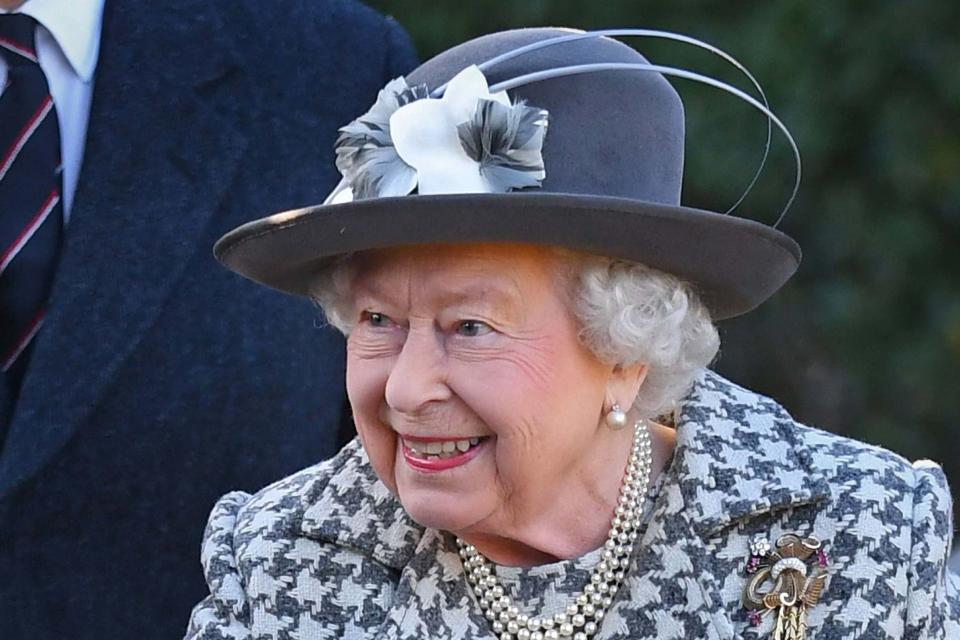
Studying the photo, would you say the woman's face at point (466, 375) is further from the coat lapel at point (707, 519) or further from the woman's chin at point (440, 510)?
the coat lapel at point (707, 519)

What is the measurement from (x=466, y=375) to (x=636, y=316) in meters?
0.27

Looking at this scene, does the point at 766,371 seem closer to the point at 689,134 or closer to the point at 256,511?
the point at 689,134

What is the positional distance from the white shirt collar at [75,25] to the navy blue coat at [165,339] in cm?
3

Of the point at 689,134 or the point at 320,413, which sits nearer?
the point at 320,413

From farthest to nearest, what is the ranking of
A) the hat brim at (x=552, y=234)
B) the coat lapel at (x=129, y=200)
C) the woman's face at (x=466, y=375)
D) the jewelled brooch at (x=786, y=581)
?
the coat lapel at (x=129, y=200), the jewelled brooch at (x=786, y=581), the woman's face at (x=466, y=375), the hat brim at (x=552, y=234)

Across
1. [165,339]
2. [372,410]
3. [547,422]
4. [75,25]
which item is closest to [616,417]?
[547,422]

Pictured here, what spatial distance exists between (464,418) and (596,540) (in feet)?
1.22

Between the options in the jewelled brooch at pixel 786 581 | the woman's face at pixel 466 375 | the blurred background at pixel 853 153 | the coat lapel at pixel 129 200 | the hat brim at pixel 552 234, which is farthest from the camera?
the blurred background at pixel 853 153

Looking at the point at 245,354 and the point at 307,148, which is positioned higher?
the point at 307,148

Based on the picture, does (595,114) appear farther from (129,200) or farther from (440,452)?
(129,200)

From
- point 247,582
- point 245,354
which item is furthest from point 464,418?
point 245,354

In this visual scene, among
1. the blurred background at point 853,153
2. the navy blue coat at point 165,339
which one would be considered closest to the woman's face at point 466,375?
the navy blue coat at point 165,339

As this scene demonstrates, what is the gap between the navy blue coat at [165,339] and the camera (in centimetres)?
318

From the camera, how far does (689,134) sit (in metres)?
5.77
